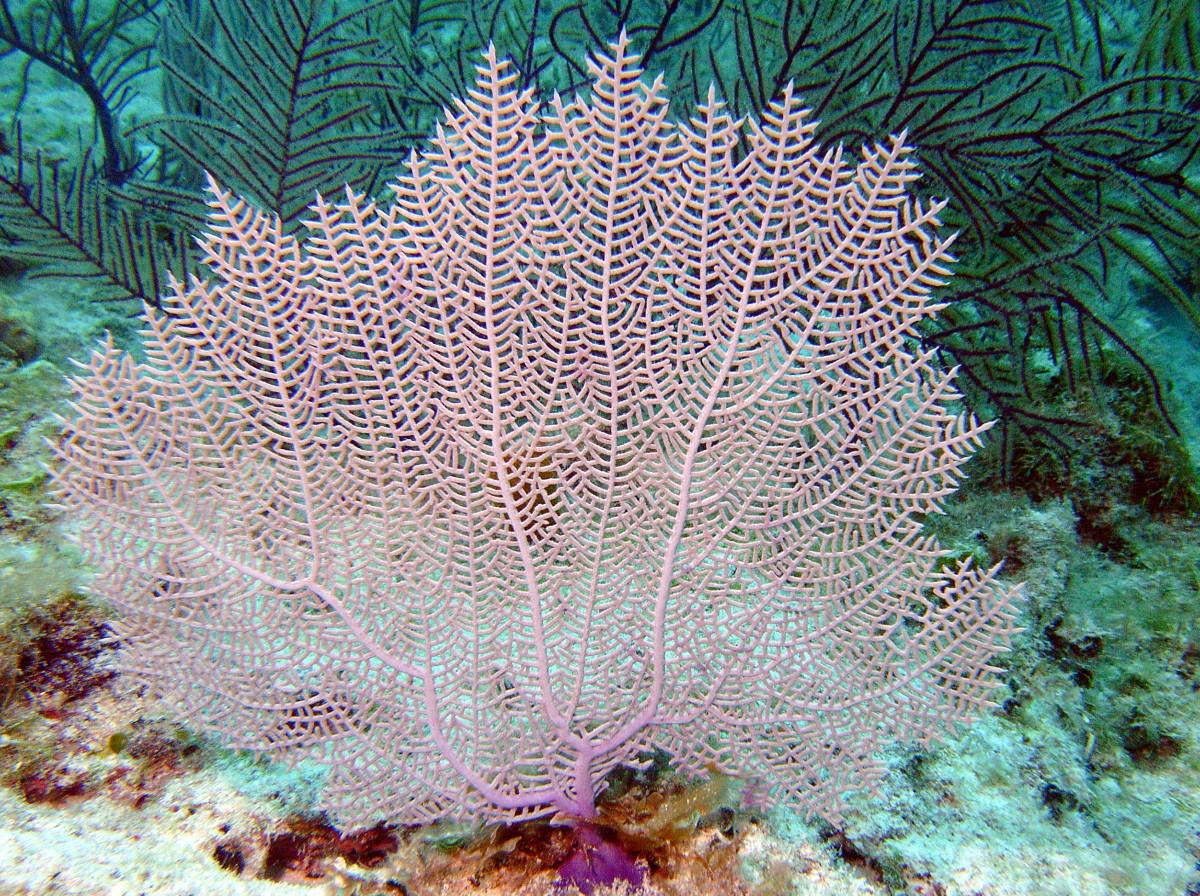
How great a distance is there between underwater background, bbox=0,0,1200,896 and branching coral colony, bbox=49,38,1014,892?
0.29 metres

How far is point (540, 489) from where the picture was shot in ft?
6.26

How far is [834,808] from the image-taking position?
214 cm

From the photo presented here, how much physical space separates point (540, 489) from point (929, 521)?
258cm

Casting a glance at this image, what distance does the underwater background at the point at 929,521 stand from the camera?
214 centimetres

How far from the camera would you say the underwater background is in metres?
2.14

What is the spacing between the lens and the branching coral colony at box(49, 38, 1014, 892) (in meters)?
1.80

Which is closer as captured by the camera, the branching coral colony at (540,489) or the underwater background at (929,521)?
the branching coral colony at (540,489)

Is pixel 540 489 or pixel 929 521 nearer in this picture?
pixel 540 489

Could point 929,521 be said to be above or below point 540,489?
above

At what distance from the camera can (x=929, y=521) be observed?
3469 mm

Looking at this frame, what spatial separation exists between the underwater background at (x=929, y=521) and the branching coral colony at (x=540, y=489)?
0.29 m

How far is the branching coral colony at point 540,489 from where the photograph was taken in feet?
5.91

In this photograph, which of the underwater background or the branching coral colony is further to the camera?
the underwater background

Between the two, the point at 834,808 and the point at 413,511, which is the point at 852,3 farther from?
the point at 834,808
